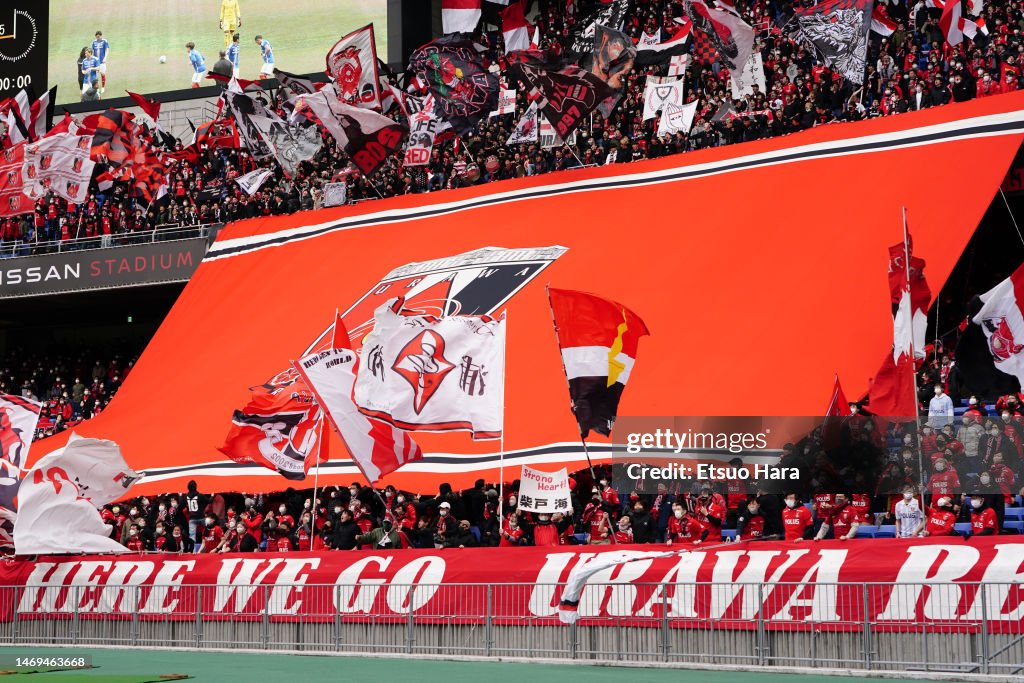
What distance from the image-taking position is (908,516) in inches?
705

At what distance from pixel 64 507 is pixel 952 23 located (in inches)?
759

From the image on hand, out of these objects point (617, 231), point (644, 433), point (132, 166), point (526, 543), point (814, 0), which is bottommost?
point (526, 543)

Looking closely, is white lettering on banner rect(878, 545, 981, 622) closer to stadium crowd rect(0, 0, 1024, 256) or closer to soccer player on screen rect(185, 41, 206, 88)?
stadium crowd rect(0, 0, 1024, 256)

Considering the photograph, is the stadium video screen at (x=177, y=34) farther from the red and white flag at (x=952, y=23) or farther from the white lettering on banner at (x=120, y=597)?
the white lettering on banner at (x=120, y=597)

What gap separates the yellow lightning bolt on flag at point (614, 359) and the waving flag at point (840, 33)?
33.8 feet

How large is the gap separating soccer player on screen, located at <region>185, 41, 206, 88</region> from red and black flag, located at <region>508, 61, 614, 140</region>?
18313mm

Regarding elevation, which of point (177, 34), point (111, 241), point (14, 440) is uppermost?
point (177, 34)

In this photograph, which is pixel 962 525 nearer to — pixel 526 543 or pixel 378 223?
pixel 526 543

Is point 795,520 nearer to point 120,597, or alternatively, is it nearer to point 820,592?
point 820,592

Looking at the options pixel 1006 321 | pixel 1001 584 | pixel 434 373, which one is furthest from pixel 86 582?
pixel 1006 321

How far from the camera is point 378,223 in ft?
107

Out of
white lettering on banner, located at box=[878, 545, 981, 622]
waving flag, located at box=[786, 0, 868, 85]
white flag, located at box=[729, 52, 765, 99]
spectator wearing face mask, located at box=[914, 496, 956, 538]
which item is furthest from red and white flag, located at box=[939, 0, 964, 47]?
white lettering on banner, located at box=[878, 545, 981, 622]

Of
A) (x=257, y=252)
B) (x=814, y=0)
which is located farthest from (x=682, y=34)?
(x=257, y=252)

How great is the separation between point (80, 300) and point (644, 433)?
2305 cm
